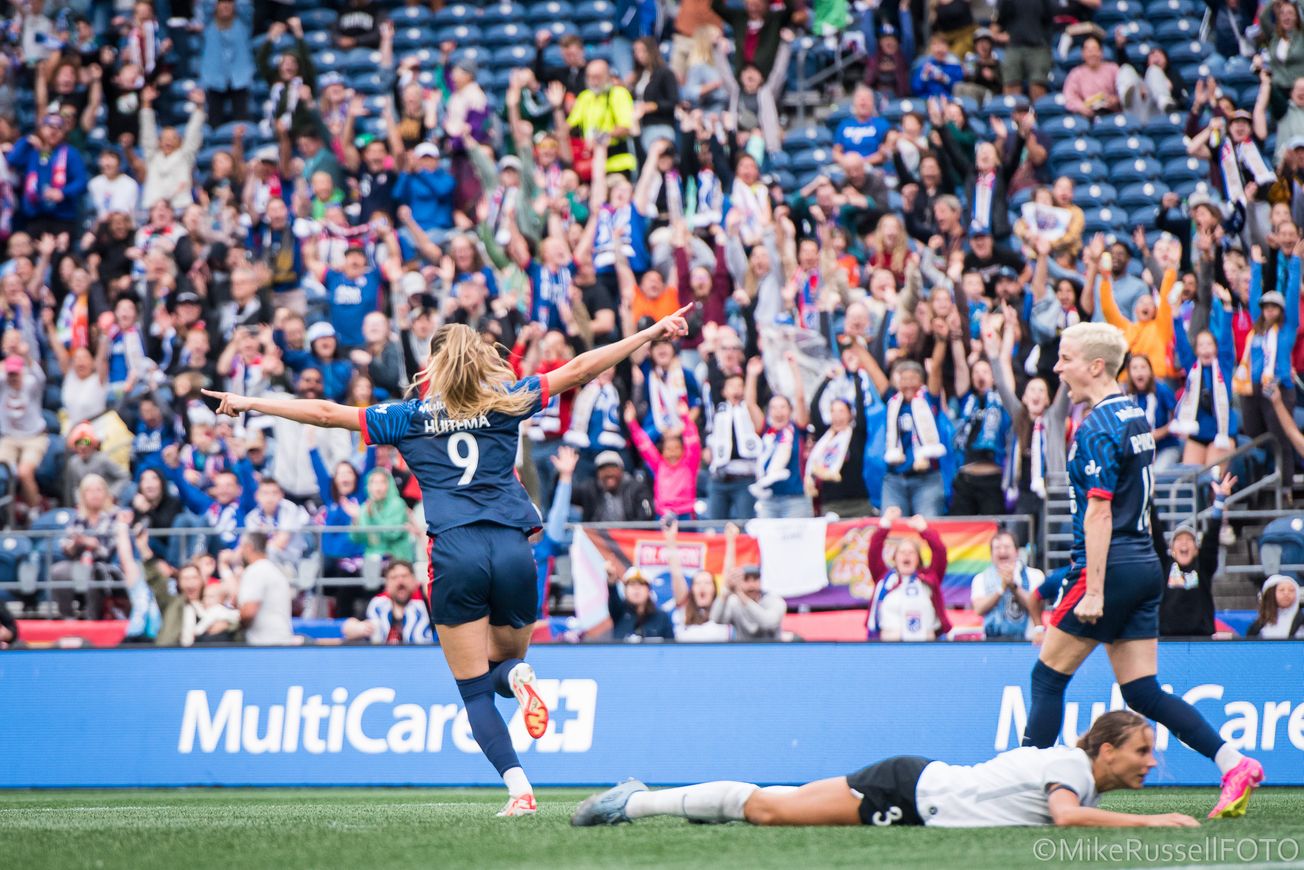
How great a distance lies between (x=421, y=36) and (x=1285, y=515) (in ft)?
44.5

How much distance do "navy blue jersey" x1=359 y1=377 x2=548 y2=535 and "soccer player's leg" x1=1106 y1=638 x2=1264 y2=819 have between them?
2.81 m

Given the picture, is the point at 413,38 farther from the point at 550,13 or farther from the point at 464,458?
the point at 464,458

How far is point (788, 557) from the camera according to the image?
15070mm

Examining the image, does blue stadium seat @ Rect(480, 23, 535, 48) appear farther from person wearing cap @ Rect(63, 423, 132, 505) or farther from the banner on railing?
the banner on railing

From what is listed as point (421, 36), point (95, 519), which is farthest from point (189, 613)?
point (421, 36)

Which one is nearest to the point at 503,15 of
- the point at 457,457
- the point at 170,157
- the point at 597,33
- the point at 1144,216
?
the point at 597,33

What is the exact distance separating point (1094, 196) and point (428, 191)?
7.35 m

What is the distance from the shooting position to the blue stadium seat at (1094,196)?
18266 millimetres

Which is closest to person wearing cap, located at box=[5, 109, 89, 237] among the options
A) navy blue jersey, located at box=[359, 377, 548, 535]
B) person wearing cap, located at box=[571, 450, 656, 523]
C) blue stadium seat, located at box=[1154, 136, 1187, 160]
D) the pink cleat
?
person wearing cap, located at box=[571, 450, 656, 523]

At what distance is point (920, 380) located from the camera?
15391 millimetres

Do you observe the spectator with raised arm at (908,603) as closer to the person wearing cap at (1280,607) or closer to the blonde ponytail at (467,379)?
the person wearing cap at (1280,607)

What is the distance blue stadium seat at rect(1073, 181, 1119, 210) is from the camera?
59.9 feet

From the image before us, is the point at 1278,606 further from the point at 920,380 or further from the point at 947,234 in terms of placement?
the point at 947,234

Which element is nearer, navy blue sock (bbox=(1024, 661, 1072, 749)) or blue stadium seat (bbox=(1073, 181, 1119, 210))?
navy blue sock (bbox=(1024, 661, 1072, 749))
